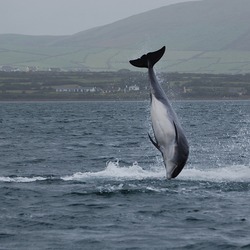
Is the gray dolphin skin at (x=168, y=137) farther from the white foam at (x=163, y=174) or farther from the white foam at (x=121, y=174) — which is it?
the white foam at (x=121, y=174)

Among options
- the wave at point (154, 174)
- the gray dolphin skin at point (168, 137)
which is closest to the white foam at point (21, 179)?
the wave at point (154, 174)

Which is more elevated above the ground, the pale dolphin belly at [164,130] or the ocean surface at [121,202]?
the pale dolphin belly at [164,130]

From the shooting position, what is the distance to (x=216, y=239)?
65.7 ft

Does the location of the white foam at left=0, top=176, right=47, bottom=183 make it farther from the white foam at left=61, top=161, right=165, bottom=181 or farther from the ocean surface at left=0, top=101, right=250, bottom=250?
the white foam at left=61, top=161, right=165, bottom=181

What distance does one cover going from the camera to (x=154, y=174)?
33.7 meters

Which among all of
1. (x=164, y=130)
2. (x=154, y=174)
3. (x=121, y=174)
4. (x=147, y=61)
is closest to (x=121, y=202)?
(x=147, y=61)

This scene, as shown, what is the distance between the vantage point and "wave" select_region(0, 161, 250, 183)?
31.8m

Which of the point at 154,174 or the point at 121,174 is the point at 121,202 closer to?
the point at 154,174

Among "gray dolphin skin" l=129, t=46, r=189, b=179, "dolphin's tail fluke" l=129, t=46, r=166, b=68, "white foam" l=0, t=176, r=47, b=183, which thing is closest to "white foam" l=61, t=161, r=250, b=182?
"white foam" l=0, t=176, r=47, b=183

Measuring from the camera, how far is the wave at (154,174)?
31.8 meters

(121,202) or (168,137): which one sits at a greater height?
(168,137)

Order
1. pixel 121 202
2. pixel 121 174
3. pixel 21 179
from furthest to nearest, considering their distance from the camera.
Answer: pixel 121 174, pixel 21 179, pixel 121 202

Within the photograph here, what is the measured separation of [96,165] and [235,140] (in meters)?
21.8

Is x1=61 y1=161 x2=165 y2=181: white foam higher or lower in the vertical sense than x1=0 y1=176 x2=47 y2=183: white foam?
lower
